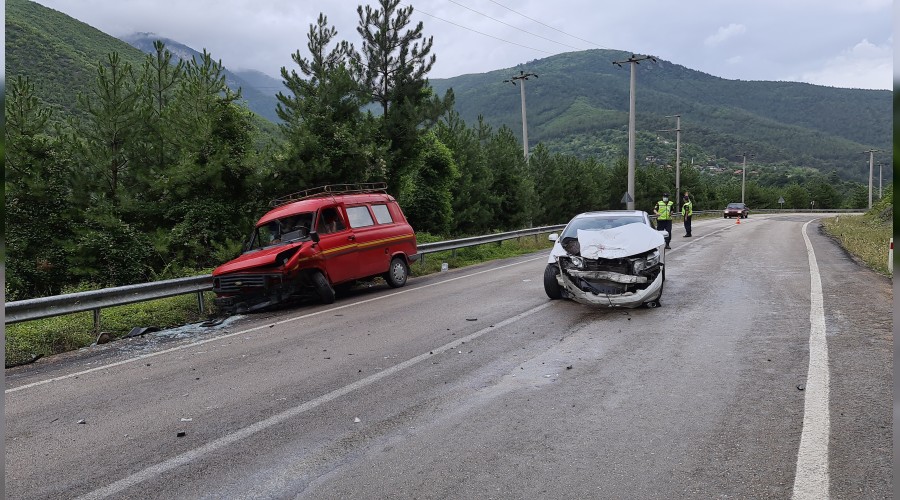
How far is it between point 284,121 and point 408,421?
14.3 meters

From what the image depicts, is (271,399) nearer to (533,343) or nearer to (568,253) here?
(533,343)

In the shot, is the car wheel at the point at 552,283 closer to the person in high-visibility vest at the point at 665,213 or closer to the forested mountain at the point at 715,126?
the person in high-visibility vest at the point at 665,213

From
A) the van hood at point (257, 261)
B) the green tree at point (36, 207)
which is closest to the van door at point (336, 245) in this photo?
the van hood at point (257, 261)

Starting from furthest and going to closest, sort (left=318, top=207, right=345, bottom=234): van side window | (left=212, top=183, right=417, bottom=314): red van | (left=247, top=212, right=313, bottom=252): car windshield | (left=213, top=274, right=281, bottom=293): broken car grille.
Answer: (left=318, top=207, right=345, bottom=234): van side window, (left=247, top=212, right=313, bottom=252): car windshield, (left=212, top=183, right=417, bottom=314): red van, (left=213, top=274, right=281, bottom=293): broken car grille

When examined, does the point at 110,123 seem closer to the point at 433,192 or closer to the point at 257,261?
the point at 257,261

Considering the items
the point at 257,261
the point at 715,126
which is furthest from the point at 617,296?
the point at 715,126

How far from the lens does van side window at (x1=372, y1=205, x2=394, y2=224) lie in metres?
12.8

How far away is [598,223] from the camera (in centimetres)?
1067

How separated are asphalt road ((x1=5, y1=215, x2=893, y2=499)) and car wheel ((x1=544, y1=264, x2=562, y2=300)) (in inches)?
39.5

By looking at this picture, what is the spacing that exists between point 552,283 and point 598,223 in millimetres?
1542

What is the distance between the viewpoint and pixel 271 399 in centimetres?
537

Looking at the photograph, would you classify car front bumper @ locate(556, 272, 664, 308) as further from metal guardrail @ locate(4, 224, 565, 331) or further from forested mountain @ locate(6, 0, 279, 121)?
forested mountain @ locate(6, 0, 279, 121)

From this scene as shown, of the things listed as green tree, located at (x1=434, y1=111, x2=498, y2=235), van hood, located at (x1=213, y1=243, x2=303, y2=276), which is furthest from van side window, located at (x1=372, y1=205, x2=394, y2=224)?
green tree, located at (x1=434, y1=111, x2=498, y2=235)

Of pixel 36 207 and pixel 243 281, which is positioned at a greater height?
pixel 36 207
